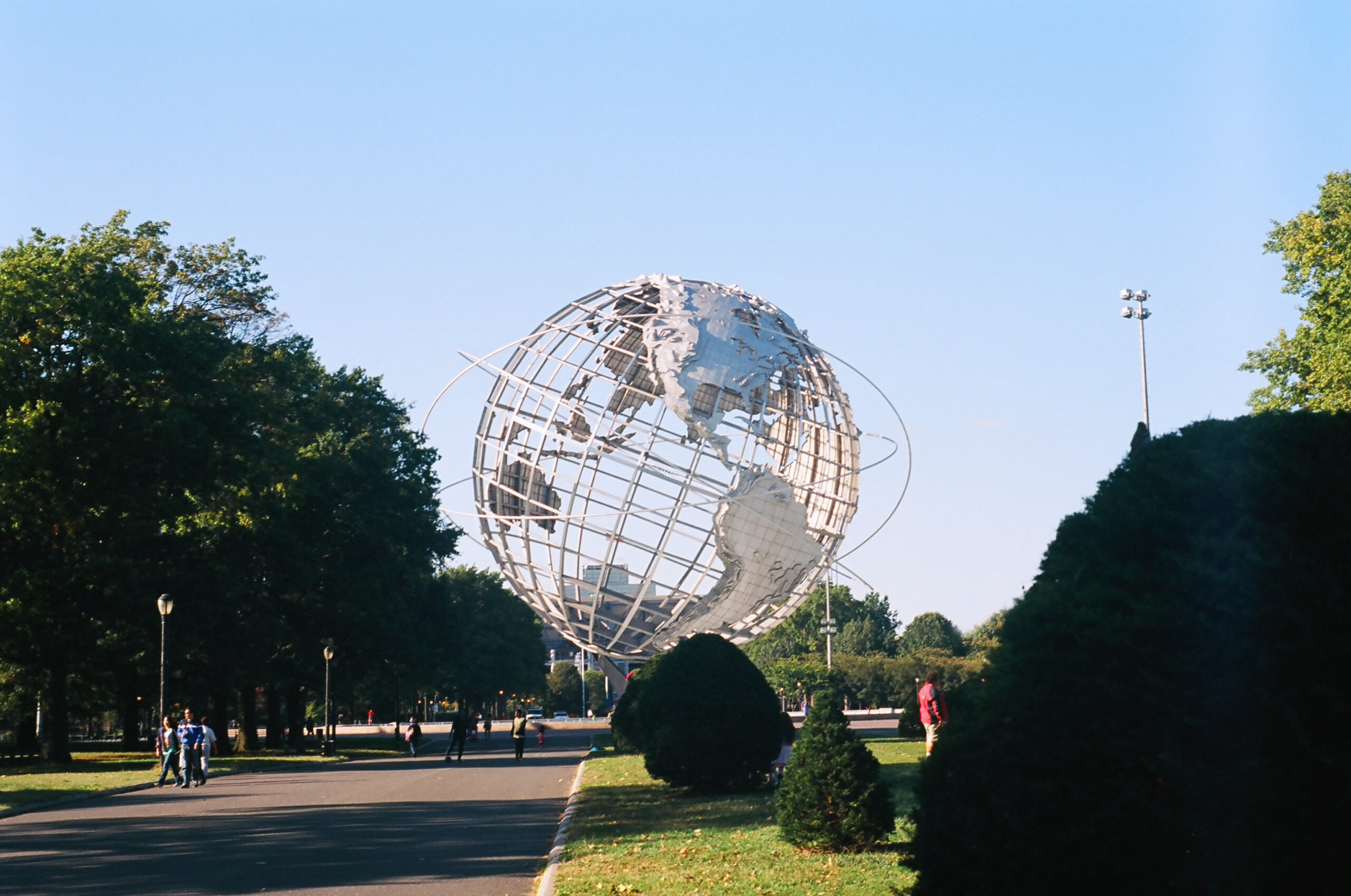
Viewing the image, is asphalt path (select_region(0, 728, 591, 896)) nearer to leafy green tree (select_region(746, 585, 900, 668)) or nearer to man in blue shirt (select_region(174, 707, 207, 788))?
man in blue shirt (select_region(174, 707, 207, 788))

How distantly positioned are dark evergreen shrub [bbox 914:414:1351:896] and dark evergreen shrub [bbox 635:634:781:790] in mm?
14899

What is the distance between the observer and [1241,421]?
784cm

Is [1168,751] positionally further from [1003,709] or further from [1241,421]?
[1241,421]

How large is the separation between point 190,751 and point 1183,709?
27562mm

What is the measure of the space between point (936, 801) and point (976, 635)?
11463cm

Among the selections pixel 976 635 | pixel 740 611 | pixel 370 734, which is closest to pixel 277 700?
pixel 370 734

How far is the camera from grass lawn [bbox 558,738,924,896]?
39.3 ft

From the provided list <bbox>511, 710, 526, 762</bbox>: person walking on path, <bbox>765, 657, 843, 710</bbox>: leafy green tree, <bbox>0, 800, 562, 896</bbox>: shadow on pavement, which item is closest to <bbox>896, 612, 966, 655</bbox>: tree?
<bbox>765, 657, 843, 710</bbox>: leafy green tree

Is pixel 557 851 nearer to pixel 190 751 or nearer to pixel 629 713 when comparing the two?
pixel 190 751

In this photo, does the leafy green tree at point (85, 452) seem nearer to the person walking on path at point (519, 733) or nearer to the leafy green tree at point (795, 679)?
the person walking on path at point (519, 733)

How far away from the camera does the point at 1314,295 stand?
4569 centimetres

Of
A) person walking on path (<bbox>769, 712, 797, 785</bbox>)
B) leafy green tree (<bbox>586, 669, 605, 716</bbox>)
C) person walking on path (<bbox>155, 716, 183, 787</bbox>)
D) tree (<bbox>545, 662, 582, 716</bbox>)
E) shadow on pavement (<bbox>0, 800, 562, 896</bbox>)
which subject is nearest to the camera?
shadow on pavement (<bbox>0, 800, 562, 896</bbox>)

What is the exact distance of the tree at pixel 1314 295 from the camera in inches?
1647

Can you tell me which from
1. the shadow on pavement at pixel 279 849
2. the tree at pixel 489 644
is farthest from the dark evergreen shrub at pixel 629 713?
the tree at pixel 489 644
